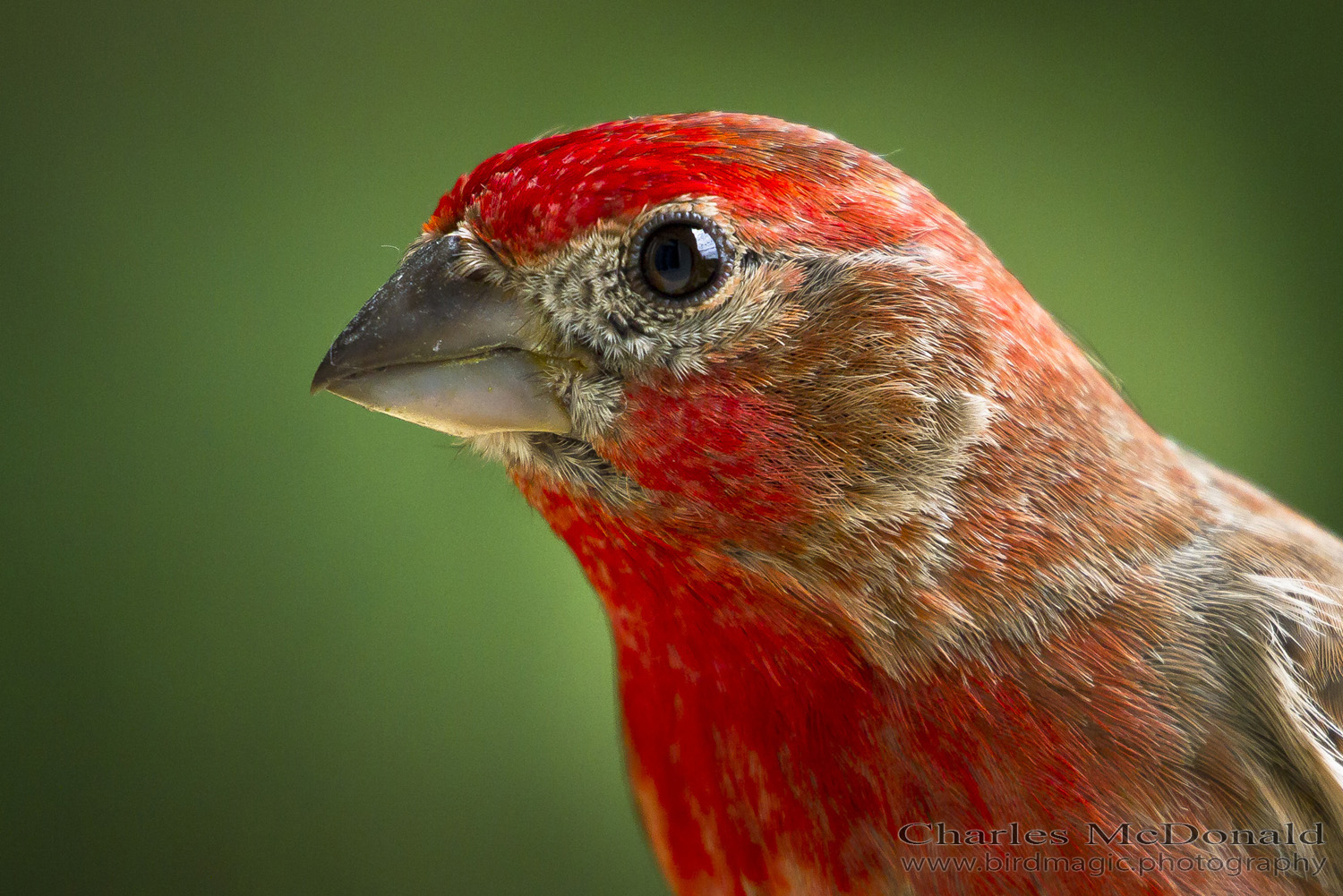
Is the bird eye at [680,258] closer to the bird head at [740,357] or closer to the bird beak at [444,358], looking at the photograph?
the bird head at [740,357]

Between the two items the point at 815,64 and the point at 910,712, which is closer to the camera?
the point at 910,712

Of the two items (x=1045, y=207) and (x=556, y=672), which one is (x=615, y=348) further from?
(x=1045, y=207)

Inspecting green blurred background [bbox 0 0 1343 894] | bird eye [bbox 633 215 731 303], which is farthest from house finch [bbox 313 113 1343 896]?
green blurred background [bbox 0 0 1343 894]

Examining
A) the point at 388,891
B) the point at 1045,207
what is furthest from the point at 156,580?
the point at 1045,207

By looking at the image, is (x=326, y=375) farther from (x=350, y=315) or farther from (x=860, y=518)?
(x=350, y=315)

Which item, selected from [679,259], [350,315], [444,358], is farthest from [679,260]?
[350,315]

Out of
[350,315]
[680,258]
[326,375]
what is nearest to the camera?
[680,258]

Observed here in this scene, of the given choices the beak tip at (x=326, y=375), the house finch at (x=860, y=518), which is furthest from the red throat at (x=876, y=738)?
the beak tip at (x=326, y=375)
